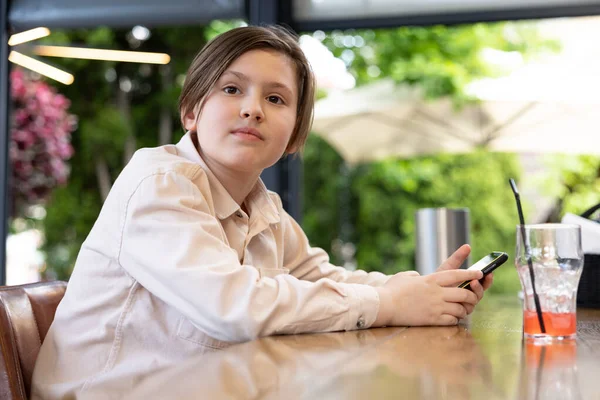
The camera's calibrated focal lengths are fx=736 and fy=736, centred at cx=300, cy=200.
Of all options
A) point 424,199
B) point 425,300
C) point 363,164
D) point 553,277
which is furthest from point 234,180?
point 363,164

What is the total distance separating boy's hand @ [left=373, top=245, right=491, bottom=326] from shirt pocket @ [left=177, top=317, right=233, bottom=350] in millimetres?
246

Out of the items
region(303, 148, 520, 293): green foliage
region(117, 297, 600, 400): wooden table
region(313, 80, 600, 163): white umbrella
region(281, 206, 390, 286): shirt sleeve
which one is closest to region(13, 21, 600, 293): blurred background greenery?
region(303, 148, 520, 293): green foliage

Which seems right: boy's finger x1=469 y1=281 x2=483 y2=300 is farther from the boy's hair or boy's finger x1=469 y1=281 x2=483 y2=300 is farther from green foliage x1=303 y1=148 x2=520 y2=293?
green foliage x1=303 y1=148 x2=520 y2=293

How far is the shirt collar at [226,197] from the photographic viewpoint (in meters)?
1.31

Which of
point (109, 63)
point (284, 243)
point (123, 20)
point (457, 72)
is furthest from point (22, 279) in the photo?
point (284, 243)

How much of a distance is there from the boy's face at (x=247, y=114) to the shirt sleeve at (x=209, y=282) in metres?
0.16

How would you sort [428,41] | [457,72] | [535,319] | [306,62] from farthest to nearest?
1. [428,41]
2. [457,72]
3. [306,62]
4. [535,319]

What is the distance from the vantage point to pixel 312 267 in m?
1.56

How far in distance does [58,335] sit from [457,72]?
21.4 ft

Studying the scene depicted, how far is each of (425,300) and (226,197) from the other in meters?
0.41

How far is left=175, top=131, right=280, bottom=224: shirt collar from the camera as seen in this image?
4.30ft

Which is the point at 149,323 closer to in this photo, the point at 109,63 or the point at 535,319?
the point at 535,319

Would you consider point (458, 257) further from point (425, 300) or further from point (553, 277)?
point (553, 277)

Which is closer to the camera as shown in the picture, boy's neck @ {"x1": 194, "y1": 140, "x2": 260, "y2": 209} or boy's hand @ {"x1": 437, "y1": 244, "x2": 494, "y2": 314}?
boy's hand @ {"x1": 437, "y1": 244, "x2": 494, "y2": 314}
